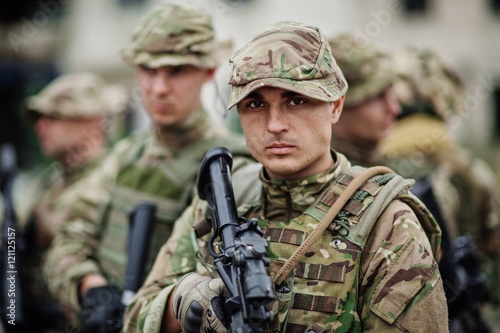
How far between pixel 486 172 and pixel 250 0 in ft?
44.4

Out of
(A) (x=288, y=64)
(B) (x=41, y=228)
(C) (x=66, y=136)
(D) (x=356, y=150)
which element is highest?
(A) (x=288, y=64)

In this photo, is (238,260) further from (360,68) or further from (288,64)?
(360,68)

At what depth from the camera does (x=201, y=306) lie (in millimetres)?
2131

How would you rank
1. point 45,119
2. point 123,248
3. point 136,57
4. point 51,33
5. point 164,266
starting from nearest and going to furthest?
point 164,266, point 136,57, point 123,248, point 45,119, point 51,33

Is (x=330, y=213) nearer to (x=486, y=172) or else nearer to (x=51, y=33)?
(x=486, y=172)

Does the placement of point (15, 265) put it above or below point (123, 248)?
below

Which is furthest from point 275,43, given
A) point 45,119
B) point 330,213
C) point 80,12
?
point 80,12

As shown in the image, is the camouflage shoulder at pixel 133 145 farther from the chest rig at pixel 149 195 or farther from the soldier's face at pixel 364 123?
the soldier's face at pixel 364 123

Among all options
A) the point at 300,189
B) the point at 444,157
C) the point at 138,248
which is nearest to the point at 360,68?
the point at 444,157

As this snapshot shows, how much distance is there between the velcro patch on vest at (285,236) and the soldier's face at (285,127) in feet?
0.69

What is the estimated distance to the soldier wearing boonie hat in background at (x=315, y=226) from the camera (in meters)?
2.07

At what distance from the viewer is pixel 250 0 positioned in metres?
18.1

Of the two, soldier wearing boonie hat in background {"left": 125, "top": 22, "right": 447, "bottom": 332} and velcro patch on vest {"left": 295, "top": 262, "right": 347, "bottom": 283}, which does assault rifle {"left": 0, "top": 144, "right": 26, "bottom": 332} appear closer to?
soldier wearing boonie hat in background {"left": 125, "top": 22, "right": 447, "bottom": 332}

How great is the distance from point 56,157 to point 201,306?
419cm
